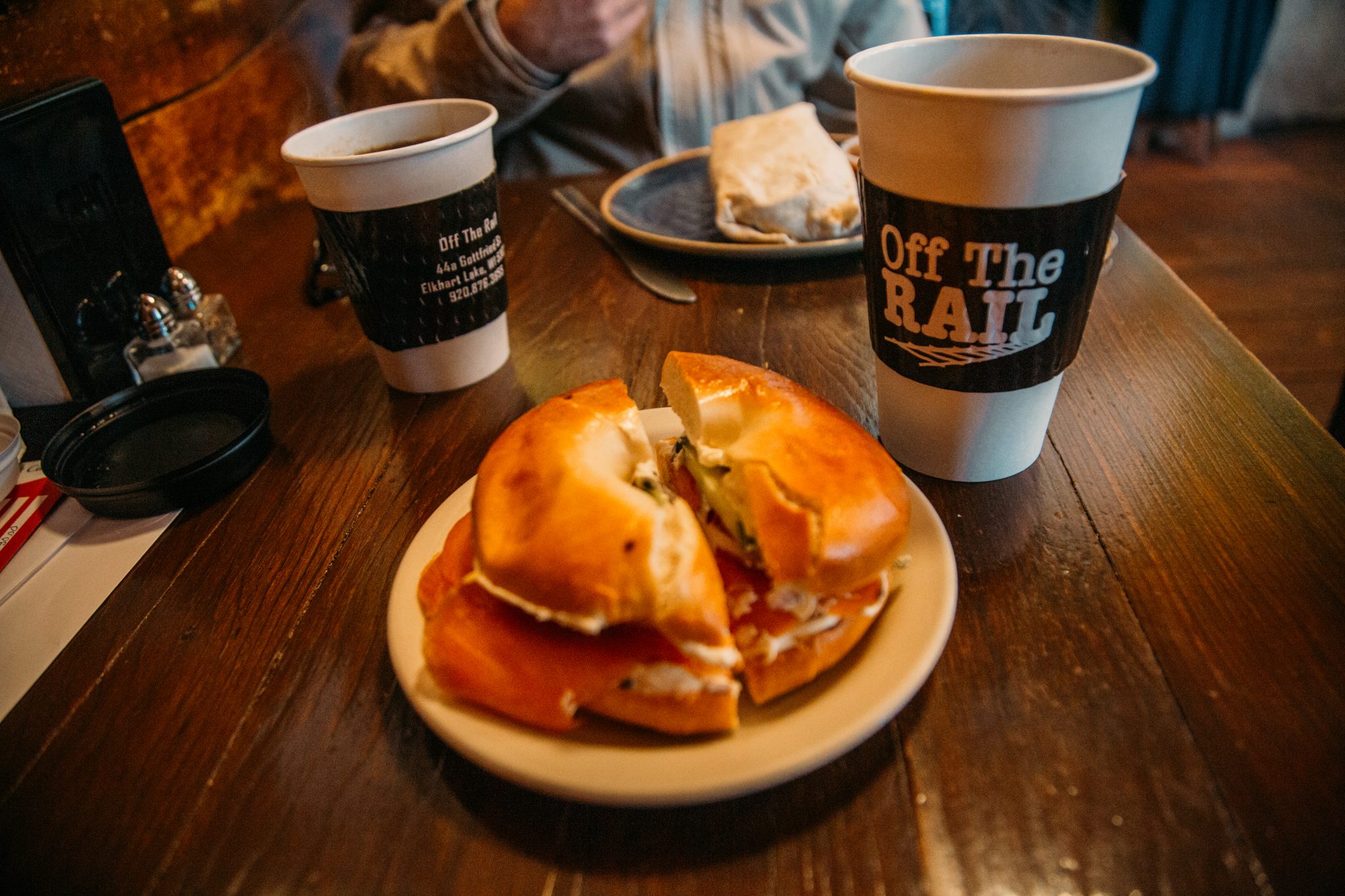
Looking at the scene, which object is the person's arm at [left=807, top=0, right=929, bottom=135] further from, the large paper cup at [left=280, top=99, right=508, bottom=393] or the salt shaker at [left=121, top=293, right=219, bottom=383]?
the salt shaker at [left=121, top=293, right=219, bottom=383]

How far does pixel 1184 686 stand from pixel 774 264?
0.70 metres

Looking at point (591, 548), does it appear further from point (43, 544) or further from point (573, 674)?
point (43, 544)

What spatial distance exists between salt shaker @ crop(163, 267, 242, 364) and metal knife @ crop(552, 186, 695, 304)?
49 centimetres

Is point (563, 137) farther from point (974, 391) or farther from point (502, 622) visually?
point (502, 622)

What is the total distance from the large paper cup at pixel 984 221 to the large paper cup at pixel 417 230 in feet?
1.21

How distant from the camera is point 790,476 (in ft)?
1.51

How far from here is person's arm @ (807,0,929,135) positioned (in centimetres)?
169

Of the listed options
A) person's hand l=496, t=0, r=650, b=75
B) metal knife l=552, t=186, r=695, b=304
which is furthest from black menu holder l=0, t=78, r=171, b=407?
person's hand l=496, t=0, r=650, b=75

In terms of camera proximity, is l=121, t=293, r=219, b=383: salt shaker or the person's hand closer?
l=121, t=293, r=219, b=383: salt shaker

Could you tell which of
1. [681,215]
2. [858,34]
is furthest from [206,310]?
[858,34]

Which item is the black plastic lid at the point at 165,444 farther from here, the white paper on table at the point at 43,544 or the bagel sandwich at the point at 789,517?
the bagel sandwich at the point at 789,517

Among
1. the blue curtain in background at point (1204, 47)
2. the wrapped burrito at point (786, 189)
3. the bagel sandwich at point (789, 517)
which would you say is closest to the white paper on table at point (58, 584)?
the bagel sandwich at point (789, 517)

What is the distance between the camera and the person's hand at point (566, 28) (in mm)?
1433

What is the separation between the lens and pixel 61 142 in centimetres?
77
